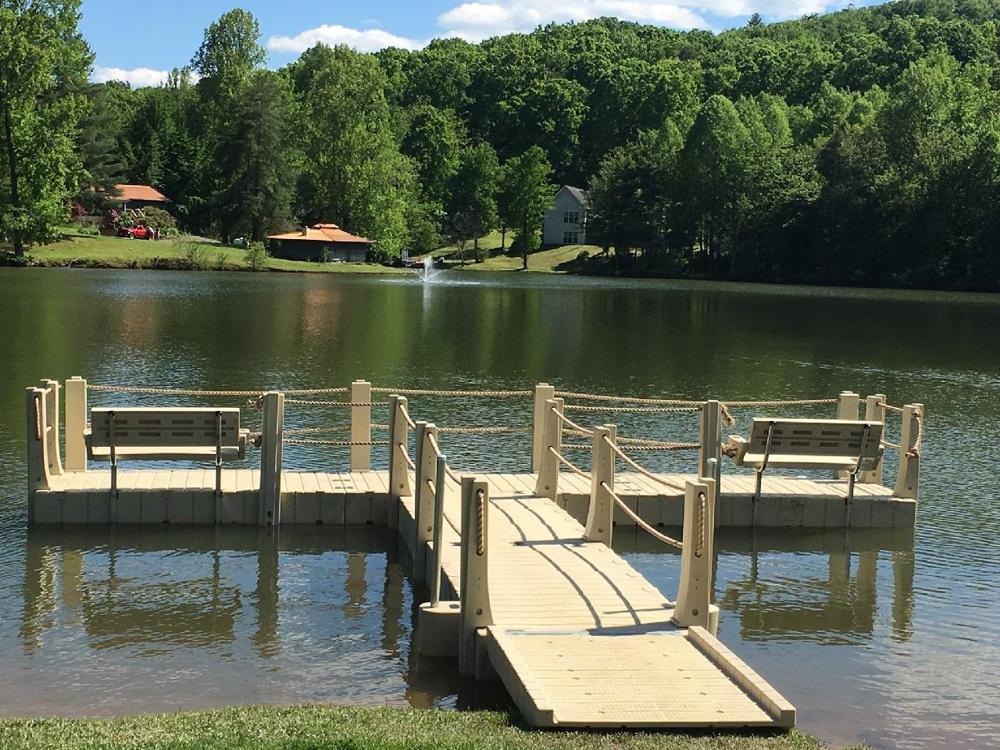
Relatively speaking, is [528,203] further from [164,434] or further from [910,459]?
[164,434]

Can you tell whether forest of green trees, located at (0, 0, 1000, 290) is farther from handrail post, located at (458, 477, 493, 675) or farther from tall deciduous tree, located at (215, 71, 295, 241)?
handrail post, located at (458, 477, 493, 675)

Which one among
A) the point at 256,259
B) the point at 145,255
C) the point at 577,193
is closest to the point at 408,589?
the point at 145,255

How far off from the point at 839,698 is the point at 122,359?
81.5 ft

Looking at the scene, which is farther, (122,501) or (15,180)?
(15,180)

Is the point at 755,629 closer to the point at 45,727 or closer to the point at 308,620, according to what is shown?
the point at 308,620

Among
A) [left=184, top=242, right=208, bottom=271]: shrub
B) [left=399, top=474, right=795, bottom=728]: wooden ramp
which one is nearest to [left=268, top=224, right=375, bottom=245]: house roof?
[left=184, top=242, right=208, bottom=271]: shrub

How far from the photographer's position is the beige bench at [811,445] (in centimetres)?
1439

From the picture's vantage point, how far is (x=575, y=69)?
159 meters

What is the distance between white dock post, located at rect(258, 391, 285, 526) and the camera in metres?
13.9

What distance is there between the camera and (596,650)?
8711 millimetres

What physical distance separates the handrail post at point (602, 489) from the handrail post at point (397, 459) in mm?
2822

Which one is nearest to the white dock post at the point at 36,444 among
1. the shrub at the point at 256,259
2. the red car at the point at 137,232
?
the shrub at the point at 256,259

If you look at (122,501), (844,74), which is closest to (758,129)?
(844,74)

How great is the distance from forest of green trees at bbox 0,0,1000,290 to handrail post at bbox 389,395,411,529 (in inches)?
2762
